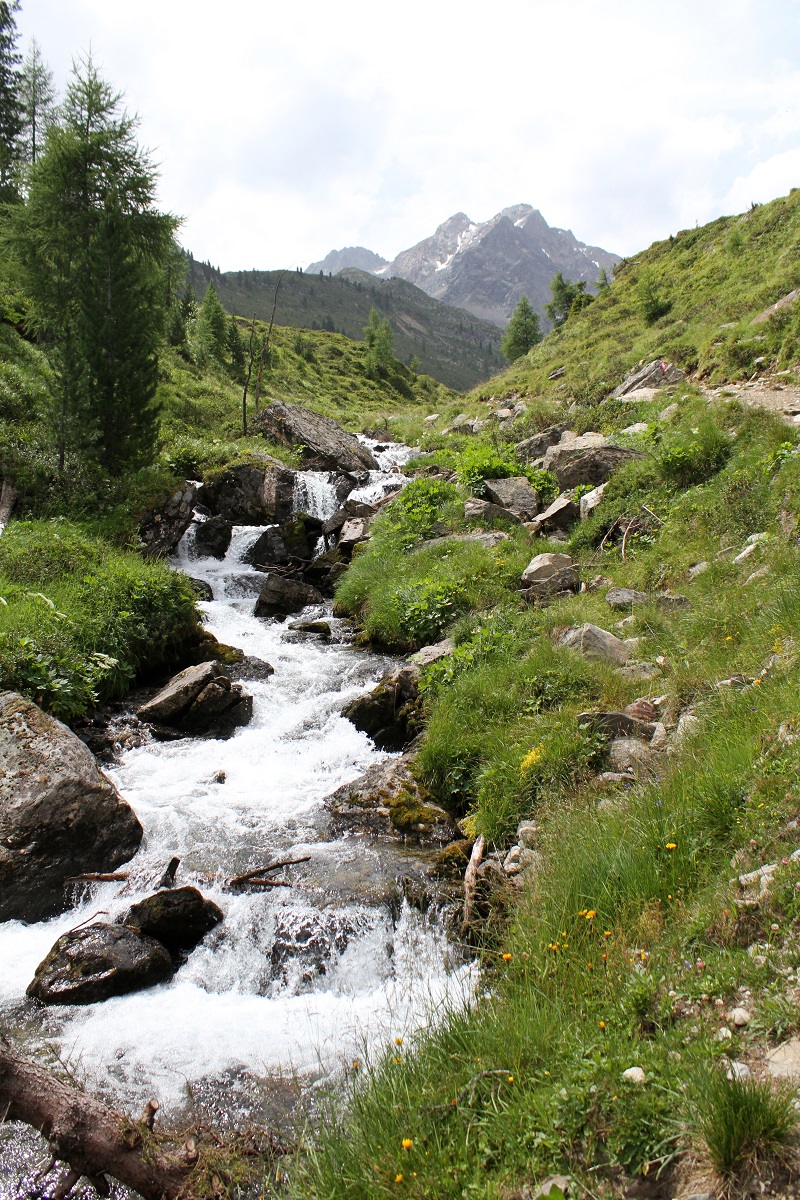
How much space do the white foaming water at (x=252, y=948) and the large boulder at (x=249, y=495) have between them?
40.0ft

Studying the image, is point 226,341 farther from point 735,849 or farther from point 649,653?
point 735,849

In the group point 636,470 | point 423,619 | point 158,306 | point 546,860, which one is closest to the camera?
point 546,860

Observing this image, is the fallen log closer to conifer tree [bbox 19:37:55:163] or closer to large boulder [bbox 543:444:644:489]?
large boulder [bbox 543:444:644:489]

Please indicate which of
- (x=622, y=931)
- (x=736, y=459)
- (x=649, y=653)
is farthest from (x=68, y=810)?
(x=736, y=459)

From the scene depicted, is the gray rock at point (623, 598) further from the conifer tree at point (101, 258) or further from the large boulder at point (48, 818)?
the conifer tree at point (101, 258)

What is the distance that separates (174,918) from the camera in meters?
5.11

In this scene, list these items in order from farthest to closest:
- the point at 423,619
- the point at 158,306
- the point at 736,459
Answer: the point at 158,306 < the point at 423,619 < the point at 736,459

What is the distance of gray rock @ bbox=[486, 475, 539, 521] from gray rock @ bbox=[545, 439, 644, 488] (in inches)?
28.8

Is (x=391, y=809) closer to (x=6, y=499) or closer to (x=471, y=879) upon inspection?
(x=471, y=879)

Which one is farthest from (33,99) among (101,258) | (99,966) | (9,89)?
(99,966)

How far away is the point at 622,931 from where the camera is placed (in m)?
3.38

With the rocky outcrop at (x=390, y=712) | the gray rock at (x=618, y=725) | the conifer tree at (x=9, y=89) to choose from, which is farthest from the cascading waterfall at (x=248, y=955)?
the conifer tree at (x=9, y=89)

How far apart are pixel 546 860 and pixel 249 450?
65.1ft

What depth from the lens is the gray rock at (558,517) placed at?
12.7m
